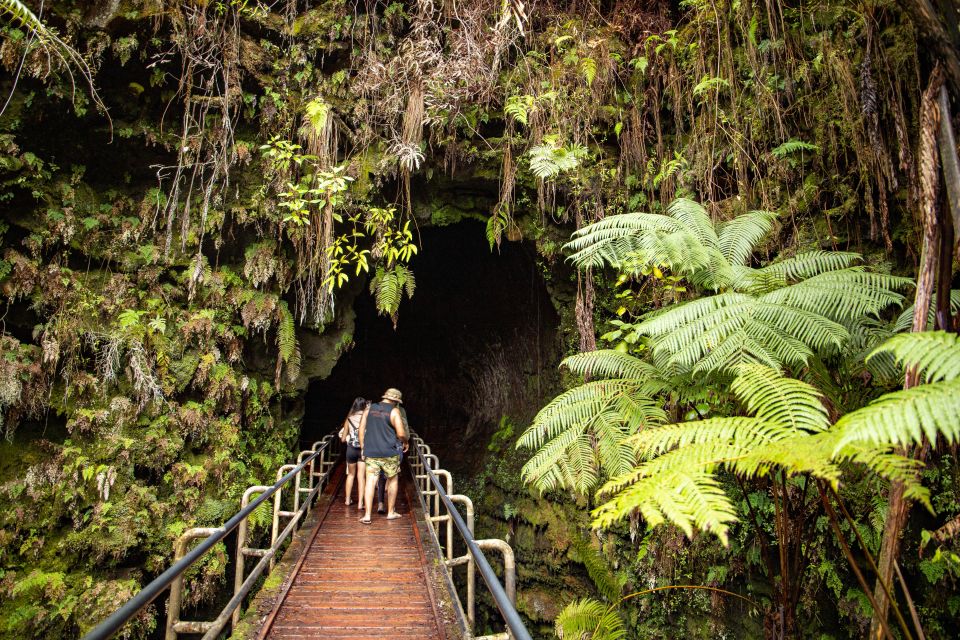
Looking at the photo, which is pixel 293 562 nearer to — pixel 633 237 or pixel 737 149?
pixel 633 237

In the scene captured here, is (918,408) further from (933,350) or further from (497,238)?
(497,238)

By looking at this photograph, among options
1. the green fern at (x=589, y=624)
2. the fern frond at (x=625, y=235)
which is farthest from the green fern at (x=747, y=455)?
the green fern at (x=589, y=624)

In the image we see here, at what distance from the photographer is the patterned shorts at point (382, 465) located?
636 cm

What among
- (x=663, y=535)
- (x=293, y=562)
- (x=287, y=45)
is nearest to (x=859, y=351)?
(x=663, y=535)

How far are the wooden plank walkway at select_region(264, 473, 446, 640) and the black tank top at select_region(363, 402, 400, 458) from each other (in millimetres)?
1074

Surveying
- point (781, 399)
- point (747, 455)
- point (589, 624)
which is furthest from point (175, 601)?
point (781, 399)

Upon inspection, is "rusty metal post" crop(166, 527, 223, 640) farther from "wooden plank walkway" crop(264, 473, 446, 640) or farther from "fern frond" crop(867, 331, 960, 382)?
"fern frond" crop(867, 331, 960, 382)

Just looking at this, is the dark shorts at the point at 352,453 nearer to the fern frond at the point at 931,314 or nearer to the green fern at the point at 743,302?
the green fern at the point at 743,302

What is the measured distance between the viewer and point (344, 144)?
7.12 meters

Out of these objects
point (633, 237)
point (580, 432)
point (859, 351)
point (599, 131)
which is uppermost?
point (599, 131)

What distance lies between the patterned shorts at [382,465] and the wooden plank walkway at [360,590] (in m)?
0.79

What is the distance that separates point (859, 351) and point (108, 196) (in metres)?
8.39

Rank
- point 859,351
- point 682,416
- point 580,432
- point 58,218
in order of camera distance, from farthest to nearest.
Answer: point 58,218, point 682,416, point 580,432, point 859,351

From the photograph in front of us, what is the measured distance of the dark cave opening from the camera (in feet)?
29.8
